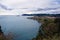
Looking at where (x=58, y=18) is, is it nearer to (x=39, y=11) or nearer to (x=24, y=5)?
(x=39, y=11)

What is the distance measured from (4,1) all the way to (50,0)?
50 centimetres

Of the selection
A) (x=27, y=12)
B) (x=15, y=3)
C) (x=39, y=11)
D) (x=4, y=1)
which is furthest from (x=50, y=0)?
(x=4, y=1)

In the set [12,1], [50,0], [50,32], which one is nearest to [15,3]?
[12,1]

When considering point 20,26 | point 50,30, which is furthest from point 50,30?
point 20,26

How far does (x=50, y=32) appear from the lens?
1.38m

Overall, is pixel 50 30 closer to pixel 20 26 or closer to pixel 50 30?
pixel 50 30

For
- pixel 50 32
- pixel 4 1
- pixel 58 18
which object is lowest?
pixel 50 32

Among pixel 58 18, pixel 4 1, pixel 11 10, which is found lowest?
pixel 58 18

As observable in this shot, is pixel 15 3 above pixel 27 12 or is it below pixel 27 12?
above

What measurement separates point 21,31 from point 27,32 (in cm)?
7

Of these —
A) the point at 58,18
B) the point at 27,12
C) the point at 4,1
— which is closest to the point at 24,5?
the point at 27,12

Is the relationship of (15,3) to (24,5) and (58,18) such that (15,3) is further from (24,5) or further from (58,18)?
(58,18)

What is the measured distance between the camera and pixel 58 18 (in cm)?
138

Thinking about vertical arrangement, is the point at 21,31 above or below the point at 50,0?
below
